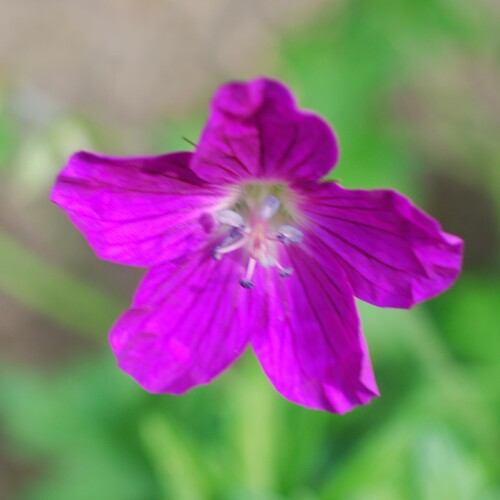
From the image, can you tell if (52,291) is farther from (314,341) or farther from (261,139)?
(261,139)

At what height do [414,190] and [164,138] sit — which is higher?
[414,190]

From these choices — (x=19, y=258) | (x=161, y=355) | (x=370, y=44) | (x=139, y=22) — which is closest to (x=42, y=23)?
(x=139, y=22)

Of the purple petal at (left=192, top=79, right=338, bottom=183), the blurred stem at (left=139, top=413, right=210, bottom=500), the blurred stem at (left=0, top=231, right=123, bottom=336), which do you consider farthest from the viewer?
the blurred stem at (left=0, top=231, right=123, bottom=336)

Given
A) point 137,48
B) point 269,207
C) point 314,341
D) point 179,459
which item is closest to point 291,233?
point 269,207

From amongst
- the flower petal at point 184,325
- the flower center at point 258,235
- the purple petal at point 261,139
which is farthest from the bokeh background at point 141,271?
the purple petal at point 261,139

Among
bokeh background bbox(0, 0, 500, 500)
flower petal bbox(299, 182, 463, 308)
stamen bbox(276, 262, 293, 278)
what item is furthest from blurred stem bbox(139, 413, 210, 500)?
flower petal bbox(299, 182, 463, 308)

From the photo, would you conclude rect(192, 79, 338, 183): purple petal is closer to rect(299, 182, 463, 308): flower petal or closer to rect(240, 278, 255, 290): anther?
rect(299, 182, 463, 308): flower petal

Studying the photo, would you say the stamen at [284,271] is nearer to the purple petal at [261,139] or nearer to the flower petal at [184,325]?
the flower petal at [184,325]

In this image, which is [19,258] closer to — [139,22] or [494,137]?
[139,22]
